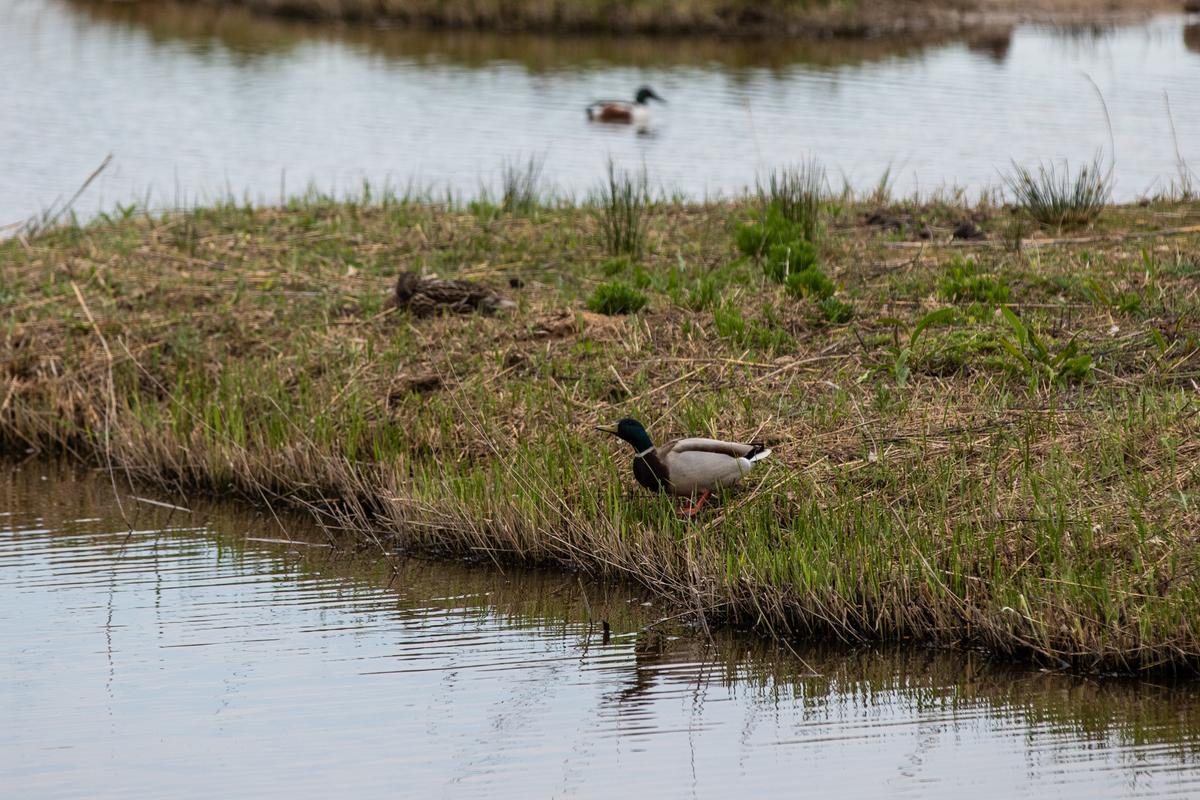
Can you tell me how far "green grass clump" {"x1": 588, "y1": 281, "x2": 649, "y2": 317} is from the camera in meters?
9.76

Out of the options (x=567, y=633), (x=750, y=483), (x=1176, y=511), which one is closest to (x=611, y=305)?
(x=750, y=483)

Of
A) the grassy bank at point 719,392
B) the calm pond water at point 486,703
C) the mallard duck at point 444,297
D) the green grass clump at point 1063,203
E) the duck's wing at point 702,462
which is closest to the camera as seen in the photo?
the calm pond water at point 486,703

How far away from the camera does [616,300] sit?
32.1ft

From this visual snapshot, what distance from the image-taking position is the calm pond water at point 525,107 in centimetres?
1888

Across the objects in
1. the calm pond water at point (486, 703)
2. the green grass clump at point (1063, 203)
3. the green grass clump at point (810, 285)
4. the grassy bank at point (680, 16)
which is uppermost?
the grassy bank at point (680, 16)

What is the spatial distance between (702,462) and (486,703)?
1.57m

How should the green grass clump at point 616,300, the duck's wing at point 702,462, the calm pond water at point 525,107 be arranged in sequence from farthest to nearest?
the calm pond water at point 525,107
the green grass clump at point 616,300
the duck's wing at point 702,462

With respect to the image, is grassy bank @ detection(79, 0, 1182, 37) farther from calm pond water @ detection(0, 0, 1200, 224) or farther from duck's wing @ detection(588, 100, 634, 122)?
duck's wing @ detection(588, 100, 634, 122)

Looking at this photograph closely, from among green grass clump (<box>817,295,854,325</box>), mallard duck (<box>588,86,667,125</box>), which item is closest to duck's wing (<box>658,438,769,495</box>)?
green grass clump (<box>817,295,854,325</box>)

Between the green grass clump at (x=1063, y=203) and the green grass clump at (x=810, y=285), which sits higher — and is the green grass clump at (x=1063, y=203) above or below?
above

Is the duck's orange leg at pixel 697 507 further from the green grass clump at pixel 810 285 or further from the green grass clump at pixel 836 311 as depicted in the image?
the green grass clump at pixel 810 285

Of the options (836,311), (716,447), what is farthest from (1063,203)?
(716,447)

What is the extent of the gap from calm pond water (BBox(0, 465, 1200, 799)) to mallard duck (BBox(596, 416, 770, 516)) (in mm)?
618

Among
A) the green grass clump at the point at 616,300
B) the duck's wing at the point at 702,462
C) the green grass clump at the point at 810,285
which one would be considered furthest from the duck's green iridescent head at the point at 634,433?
the green grass clump at the point at 810,285
